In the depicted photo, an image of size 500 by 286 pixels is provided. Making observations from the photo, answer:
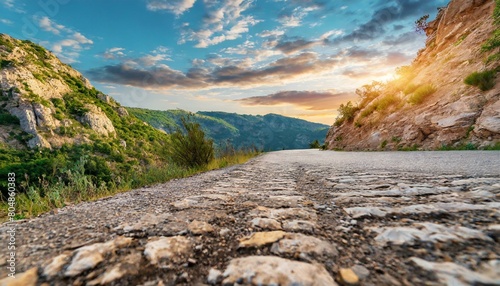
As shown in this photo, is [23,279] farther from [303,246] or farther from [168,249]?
[303,246]

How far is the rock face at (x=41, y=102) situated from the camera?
3647cm

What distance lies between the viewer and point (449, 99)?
784cm

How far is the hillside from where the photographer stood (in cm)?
3253

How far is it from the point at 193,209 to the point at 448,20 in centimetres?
1900

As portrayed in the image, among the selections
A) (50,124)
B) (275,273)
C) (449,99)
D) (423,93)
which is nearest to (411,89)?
(423,93)

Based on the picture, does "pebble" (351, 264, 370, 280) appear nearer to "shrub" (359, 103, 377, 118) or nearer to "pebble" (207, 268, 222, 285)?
"pebble" (207, 268, 222, 285)

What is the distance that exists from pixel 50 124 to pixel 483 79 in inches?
2083

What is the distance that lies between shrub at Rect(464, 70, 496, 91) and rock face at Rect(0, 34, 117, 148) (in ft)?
159

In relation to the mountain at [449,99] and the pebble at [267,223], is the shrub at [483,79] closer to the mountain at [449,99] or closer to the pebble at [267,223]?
the mountain at [449,99]

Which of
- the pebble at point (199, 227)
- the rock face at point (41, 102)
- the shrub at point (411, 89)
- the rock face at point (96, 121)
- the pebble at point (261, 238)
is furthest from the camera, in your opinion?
the rock face at point (96, 121)

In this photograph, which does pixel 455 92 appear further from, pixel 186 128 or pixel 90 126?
pixel 90 126

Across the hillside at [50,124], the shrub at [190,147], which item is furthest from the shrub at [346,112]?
the hillside at [50,124]

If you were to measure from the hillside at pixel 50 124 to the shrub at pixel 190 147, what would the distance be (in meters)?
23.6

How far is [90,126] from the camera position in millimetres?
45438
